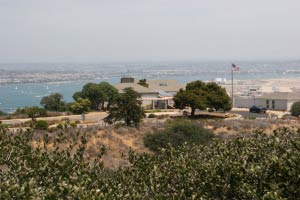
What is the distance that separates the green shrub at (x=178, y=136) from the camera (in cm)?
3619

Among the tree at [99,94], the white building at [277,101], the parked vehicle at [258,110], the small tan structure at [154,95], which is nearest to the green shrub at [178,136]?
the tree at [99,94]

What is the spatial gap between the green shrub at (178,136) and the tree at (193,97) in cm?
1309

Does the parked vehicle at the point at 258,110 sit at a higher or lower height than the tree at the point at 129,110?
lower

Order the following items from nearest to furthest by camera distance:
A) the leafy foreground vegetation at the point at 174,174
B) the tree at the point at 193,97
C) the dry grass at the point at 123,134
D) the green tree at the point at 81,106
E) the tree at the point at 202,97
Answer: the leafy foreground vegetation at the point at 174,174 < the dry grass at the point at 123,134 < the tree at the point at 193,97 < the tree at the point at 202,97 < the green tree at the point at 81,106

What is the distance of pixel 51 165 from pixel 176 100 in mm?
43824

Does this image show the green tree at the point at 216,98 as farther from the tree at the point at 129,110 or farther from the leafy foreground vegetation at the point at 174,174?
the leafy foreground vegetation at the point at 174,174

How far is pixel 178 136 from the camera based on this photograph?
36.7 meters

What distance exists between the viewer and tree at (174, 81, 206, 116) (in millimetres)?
51938

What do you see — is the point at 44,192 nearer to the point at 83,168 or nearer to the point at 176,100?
the point at 83,168

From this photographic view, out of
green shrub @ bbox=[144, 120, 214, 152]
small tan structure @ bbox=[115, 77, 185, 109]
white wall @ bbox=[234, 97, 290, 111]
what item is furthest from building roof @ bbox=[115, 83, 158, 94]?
green shrub @ bbox=[144, 120, 214, 152]

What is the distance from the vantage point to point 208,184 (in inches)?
405

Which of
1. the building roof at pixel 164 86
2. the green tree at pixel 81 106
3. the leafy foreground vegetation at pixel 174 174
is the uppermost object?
the leafy foreground vegetation at pixel 174 174

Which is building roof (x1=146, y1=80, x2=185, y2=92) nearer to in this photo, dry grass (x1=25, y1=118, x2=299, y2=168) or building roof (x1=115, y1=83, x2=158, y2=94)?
building roof (x1=115, y1=83, x2=158, y2=94)

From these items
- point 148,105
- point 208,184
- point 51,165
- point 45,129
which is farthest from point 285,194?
point 148,105
